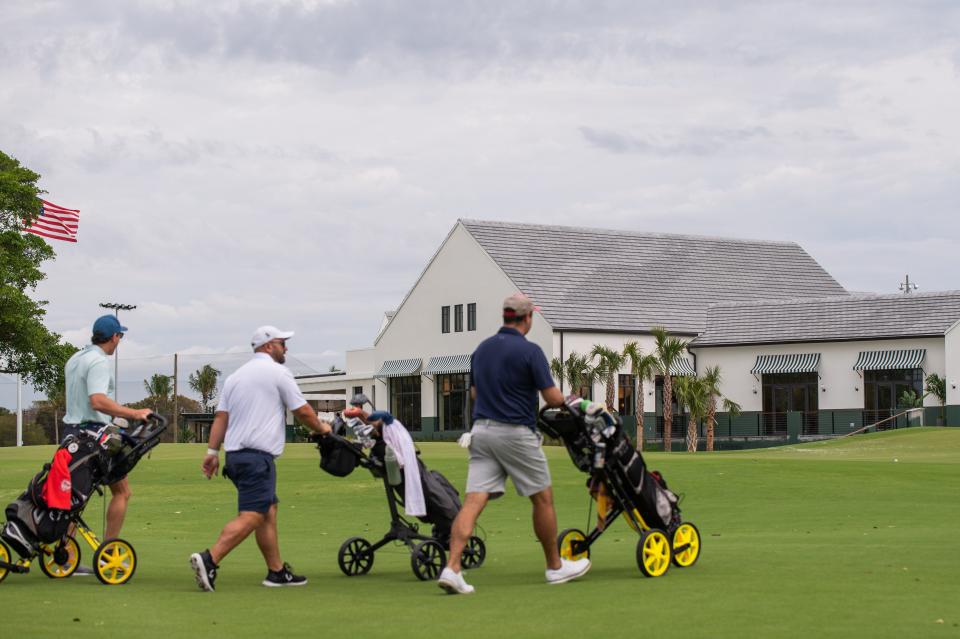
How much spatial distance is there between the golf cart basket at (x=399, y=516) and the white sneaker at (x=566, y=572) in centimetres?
106

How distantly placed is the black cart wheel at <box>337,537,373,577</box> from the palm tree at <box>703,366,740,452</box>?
4249 cm

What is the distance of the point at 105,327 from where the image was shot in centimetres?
1152

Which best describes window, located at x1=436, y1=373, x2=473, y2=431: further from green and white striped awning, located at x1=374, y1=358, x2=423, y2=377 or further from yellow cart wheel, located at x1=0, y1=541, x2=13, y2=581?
yellow cart wheel, located at x1=0, y1=541, x2=13, y2=581

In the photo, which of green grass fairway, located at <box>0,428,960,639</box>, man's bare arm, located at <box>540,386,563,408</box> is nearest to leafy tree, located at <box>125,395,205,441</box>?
green grass fairway, located at <box>0,428,960,639</box>

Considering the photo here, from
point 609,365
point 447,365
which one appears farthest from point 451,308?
point 609,365

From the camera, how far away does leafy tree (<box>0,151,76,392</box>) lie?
4572 centimetres

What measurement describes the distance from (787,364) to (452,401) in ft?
50.7

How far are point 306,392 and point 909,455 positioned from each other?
50.9 meters

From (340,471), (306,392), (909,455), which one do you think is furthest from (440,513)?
(306,392)

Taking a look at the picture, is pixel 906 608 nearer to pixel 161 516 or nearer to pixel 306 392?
pixel 161 516

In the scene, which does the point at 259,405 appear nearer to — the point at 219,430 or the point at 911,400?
the point at 219,430

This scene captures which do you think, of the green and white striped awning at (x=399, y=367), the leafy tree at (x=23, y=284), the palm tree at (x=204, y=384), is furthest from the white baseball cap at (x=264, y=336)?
the palm tree at (x=204, y=384)

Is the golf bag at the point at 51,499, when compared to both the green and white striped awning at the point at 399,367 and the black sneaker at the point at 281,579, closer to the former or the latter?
the black sneaker at the point at 281,579

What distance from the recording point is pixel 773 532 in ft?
52.4
